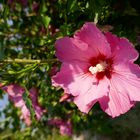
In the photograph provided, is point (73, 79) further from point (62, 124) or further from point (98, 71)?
point (62, 124)

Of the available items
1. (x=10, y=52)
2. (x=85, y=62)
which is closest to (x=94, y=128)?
(x=10, y=52)

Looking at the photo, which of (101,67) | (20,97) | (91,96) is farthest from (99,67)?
(20,97)

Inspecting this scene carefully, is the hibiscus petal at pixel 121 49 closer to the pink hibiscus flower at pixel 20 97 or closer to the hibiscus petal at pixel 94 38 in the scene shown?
the hibiscus petal at pixel 94 38

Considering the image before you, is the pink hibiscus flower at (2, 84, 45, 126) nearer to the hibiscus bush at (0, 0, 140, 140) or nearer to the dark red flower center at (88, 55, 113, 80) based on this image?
the hibiscus bush at (0, 0, 140, 140)

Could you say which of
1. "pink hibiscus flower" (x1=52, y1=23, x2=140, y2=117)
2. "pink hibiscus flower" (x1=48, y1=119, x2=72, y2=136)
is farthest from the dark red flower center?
"pink hibiscus flower" (x1=48, y1=119, x2=72, y2=136)

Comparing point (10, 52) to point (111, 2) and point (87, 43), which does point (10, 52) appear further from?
point (87, 43)

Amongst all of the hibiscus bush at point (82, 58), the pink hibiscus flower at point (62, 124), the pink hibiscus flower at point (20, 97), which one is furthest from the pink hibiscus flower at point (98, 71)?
the pink hibiscus flower at point (62, 124)
